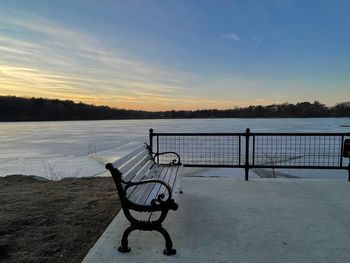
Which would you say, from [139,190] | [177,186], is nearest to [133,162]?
[139,190]

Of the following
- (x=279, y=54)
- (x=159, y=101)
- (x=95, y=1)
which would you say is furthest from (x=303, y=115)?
(x=95, y=1)

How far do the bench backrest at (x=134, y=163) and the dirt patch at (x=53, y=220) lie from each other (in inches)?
30.7

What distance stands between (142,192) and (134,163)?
0.46 m

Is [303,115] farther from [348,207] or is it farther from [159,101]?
[348,207]

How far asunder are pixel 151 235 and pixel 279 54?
45.3ft

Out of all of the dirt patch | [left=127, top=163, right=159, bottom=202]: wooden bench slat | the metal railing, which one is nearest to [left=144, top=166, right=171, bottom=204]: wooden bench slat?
[left=127, top=163, right=159, bottom=202]: wooden bench slat

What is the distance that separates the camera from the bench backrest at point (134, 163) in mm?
2902

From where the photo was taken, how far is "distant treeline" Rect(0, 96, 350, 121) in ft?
268

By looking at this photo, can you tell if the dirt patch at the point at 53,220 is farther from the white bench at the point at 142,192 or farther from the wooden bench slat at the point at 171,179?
the wooden bench slat at the point at 171,179

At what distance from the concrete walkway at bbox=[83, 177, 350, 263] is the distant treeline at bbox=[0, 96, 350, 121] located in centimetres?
8220

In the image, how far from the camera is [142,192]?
3.12 meters

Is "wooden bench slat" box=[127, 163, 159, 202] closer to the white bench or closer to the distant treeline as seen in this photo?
the white bench

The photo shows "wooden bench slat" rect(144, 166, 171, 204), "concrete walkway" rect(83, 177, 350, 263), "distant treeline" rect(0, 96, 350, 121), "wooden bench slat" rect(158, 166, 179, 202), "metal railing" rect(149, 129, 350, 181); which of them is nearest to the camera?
"concrete walkway" rect(83, 177, 350, 263)

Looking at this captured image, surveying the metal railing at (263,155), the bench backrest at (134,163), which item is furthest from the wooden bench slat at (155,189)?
the metal railing at (263,155)
